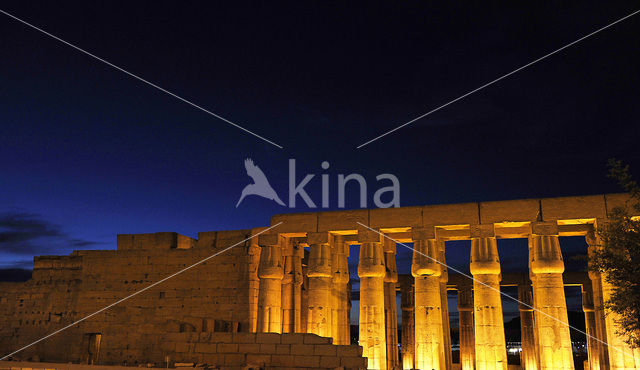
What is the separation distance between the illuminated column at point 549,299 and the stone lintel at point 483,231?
5.00ft

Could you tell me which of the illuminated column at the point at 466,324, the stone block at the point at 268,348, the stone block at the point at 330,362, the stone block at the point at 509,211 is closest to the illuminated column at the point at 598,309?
the stone block at the point at 509,211

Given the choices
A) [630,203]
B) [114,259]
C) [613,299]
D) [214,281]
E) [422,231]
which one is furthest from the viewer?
[114,259]

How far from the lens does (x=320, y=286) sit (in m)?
23.2

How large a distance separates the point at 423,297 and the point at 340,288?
15.8 feet

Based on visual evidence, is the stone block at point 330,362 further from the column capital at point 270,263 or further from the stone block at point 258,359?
the column capital at point 270,263

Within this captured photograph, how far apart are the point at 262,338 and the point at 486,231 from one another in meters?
9.50

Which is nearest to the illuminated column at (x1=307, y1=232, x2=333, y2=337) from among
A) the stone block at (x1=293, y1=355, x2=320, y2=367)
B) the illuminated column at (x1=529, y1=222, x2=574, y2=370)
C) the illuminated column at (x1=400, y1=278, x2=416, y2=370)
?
the stone block at (x1=293, y1=355, x2=320, y2=367)

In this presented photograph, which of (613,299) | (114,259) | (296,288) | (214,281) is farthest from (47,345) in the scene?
(613,299)

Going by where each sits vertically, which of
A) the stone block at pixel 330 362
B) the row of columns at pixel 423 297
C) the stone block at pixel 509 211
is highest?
the stone block at pixel 509 211

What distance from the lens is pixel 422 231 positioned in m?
22.1

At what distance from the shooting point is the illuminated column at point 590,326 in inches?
1096

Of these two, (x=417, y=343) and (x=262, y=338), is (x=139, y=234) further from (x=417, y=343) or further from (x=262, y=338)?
(x=417, y=343)

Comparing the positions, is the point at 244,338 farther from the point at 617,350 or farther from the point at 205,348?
the point at 617,350

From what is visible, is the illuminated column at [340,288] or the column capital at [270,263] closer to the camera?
the column capital at [270,263]
